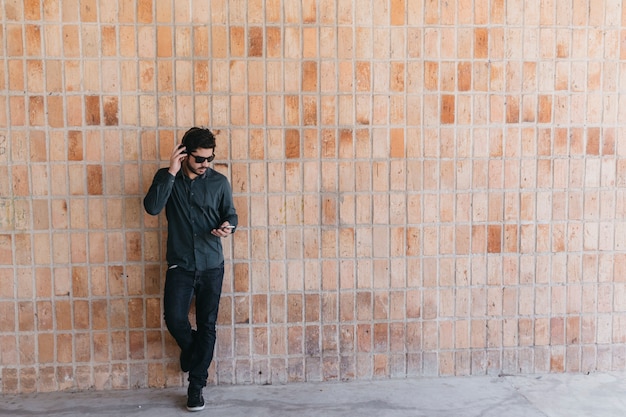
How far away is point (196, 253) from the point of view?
12.7 ft

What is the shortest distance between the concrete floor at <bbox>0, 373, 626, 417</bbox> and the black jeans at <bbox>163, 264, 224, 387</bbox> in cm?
30

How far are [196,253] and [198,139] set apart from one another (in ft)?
2.37

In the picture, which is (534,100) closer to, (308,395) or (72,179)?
(308,395)

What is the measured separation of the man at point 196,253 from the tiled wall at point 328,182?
0.85 ft

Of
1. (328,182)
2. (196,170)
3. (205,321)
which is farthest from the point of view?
(328,182)

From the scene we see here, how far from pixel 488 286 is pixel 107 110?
2926 mm

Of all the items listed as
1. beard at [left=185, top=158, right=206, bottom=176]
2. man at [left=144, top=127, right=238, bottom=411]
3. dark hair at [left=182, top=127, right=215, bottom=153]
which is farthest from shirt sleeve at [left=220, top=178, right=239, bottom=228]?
dark hair at [left=182, top=127, right=215, bottom=153]

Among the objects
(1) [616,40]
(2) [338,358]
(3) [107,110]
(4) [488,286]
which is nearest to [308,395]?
(2) [338,358]

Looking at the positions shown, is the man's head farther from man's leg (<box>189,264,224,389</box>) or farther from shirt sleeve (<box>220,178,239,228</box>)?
man's leg (<box>189,264,224,389</box>)

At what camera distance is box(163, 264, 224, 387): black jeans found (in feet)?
12.8

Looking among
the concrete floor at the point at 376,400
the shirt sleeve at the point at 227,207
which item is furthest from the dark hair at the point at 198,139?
the concrete floor at the point at 376,400

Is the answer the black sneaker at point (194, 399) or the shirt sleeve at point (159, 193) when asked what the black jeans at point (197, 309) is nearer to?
the black sneaker at point (194, 399)

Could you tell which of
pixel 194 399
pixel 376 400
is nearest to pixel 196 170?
pixel 194 399

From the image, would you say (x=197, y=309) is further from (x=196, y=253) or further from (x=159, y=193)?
(x=159, y=193)
